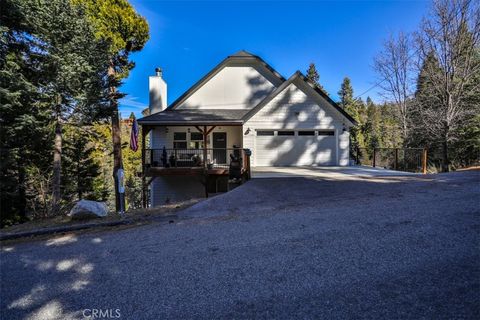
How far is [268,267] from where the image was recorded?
327cm

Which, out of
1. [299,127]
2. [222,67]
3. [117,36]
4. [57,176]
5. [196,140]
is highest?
[117,36]

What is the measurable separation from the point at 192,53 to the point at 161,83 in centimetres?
848

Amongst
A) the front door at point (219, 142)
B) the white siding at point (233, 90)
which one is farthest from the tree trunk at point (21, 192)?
the front door at point (219, 142)

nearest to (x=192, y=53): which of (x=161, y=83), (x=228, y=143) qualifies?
(x=161, y=83)

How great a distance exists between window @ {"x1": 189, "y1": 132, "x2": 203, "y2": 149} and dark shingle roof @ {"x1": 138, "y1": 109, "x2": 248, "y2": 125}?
3.92 ft

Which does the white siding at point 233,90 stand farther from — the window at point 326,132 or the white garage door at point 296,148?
the window at point 326,132

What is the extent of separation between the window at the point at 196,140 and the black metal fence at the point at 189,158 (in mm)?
892

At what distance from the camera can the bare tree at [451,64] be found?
1311 centimetres

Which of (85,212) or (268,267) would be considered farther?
(85,212)

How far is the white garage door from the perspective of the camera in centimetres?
1432

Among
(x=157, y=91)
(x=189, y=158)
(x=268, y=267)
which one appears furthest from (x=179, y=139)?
(x=268, y=267)

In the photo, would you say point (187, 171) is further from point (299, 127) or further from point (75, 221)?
point (299, 127)

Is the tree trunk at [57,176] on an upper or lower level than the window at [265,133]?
lower

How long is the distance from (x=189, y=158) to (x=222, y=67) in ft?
21.0
